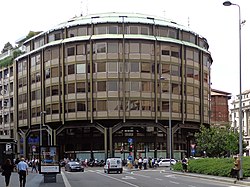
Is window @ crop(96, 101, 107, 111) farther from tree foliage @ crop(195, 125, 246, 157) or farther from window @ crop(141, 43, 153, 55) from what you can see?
tree foliage @ crop(195, 125, 246, 157)

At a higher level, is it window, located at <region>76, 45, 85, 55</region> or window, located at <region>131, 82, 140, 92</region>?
window, located at <region>76, 45, 85, 55</region>

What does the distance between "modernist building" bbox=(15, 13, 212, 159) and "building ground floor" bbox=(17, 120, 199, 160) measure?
0.17 meters

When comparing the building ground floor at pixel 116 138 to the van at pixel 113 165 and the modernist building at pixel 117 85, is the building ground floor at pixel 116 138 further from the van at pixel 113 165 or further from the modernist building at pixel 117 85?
the van at pixel 113 165

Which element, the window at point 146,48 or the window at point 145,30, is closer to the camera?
the window at point 146,48

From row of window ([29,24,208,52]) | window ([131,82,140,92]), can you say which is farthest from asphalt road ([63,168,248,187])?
row of window ([29,24,208,52])

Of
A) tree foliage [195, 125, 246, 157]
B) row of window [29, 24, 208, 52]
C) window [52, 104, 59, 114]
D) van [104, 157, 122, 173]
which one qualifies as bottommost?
van [104, 157, 122, 173]

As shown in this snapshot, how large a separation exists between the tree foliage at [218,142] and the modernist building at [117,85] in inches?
339

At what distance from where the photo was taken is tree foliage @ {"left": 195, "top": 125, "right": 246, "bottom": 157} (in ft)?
245

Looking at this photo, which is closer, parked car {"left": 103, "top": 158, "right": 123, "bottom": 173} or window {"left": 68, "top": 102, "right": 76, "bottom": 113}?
parked car {"left": 103, "top": 158, "right": 123, "bottom": 173}

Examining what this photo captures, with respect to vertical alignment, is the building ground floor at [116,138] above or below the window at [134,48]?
below

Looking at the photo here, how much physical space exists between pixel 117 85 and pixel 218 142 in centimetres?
1877

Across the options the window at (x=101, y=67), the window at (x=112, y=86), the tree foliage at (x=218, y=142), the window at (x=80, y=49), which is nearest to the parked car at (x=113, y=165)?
the tree foliage at (x=218, y=142)

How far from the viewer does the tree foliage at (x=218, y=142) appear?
245 feet

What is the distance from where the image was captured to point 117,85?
83812 mm
